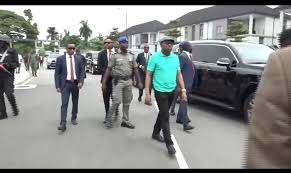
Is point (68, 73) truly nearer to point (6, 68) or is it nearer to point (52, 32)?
point (6, 68)

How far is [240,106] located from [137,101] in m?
4.18

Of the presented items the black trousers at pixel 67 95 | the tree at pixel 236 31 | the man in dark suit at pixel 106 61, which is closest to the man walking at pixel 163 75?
the black trousers at pixel 67 95

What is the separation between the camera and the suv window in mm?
9441

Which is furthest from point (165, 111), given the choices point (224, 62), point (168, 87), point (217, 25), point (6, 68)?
point (217, 25)

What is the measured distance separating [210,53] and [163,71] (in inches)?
160

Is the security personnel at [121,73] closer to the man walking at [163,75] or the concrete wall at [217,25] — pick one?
the man walking at [163,75]

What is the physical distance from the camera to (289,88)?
1.55 m

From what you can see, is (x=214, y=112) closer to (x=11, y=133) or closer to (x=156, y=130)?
(x=156, y=130)

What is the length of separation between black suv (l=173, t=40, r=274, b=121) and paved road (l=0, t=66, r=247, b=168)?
0.47 meters

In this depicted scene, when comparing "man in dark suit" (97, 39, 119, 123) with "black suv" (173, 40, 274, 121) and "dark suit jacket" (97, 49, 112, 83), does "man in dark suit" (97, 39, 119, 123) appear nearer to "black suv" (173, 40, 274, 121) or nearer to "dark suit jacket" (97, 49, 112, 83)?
"dark suit jacket" (97, 49, 112, 83)

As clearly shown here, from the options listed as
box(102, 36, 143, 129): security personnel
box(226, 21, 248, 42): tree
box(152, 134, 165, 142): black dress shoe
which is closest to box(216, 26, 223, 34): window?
box(226, 21, 248, 42): tree

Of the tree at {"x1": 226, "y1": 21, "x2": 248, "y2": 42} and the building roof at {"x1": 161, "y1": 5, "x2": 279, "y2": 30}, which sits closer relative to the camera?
the tree at {"x1": 226, "y1": 21, "x2": 248, "y2": 42}
